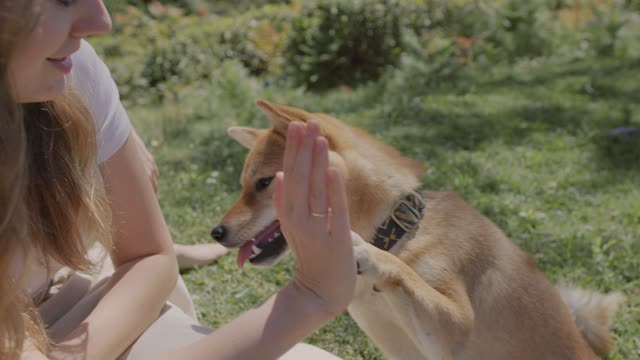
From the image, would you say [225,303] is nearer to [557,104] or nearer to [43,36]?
[43,36]

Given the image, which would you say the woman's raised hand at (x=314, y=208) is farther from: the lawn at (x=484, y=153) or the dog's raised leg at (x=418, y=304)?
the lawn at (x=484, y=153)

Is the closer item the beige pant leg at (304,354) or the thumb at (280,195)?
the thumb at (280,195)

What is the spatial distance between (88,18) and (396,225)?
1.30 metres

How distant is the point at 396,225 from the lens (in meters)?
2.35

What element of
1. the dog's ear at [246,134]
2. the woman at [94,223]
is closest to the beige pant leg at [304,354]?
the woman at [94,223]

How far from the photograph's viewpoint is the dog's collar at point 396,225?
7.69ft

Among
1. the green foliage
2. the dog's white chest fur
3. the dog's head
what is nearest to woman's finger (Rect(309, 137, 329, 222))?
the dog's white chest fur

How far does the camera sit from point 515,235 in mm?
3531

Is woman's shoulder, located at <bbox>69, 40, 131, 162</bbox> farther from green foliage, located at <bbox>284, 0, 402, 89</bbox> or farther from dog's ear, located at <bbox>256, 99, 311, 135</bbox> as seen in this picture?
green foliage, located at <bbox>284, 0, 402, 89</bbox>

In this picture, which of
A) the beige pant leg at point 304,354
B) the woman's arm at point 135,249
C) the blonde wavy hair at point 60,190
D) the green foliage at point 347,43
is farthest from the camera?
the green foliage at point 347,43

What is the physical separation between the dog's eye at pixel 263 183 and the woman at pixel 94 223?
64 cm

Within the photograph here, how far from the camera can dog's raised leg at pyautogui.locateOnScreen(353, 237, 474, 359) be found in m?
2.12

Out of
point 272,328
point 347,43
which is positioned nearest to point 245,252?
point 272,328

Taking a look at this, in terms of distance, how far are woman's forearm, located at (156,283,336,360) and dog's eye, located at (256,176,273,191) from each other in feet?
3.87
